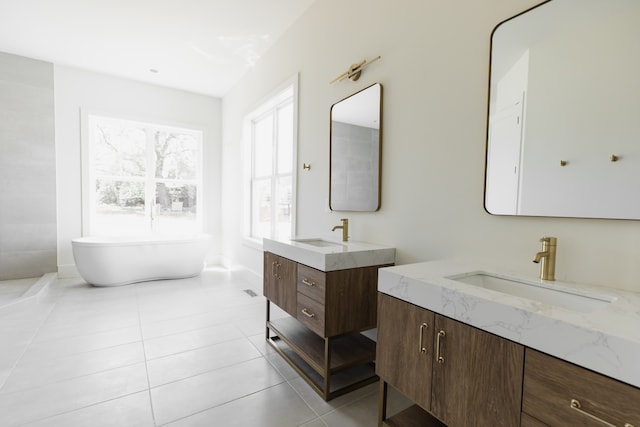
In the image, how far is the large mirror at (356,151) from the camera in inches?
82.3

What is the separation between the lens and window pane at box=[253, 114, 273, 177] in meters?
4.01

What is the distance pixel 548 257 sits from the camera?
46.8 inches

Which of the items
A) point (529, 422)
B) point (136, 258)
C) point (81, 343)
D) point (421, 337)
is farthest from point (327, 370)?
point (136, 258)

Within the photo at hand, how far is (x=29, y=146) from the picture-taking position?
13.0 ft

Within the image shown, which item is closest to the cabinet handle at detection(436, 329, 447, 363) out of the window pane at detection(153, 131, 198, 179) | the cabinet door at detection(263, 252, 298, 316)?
the cabinet door at detection(263, 252, 298, 316)

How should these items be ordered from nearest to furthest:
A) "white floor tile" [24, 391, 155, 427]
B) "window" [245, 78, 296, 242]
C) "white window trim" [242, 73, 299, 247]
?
"white floor tile" [24, 391, 155, 427], "white window trim" [242, 73, 299, 247], "window" [245, 78, 296, 242]

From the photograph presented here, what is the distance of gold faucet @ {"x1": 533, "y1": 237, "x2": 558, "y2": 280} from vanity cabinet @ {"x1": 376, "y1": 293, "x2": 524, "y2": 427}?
0.49 m

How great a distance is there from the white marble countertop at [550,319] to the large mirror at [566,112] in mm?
376

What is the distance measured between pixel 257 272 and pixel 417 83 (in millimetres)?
3050

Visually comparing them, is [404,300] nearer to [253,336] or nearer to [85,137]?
[253,336]

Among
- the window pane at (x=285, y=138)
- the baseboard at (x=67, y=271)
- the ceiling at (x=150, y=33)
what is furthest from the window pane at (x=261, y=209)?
the baseboard at (x=67, y=271)

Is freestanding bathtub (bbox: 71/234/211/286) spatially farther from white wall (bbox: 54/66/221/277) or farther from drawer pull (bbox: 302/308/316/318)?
drawer pull (bbox: 302/308/316/318)

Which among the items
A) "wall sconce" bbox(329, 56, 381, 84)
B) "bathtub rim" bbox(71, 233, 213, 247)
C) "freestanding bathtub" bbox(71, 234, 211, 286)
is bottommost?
"freestanding bathtub" bbox(71, 234, 211, 286)

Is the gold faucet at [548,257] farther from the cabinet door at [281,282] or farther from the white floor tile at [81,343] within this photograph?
the white floor tile at [81,343]
